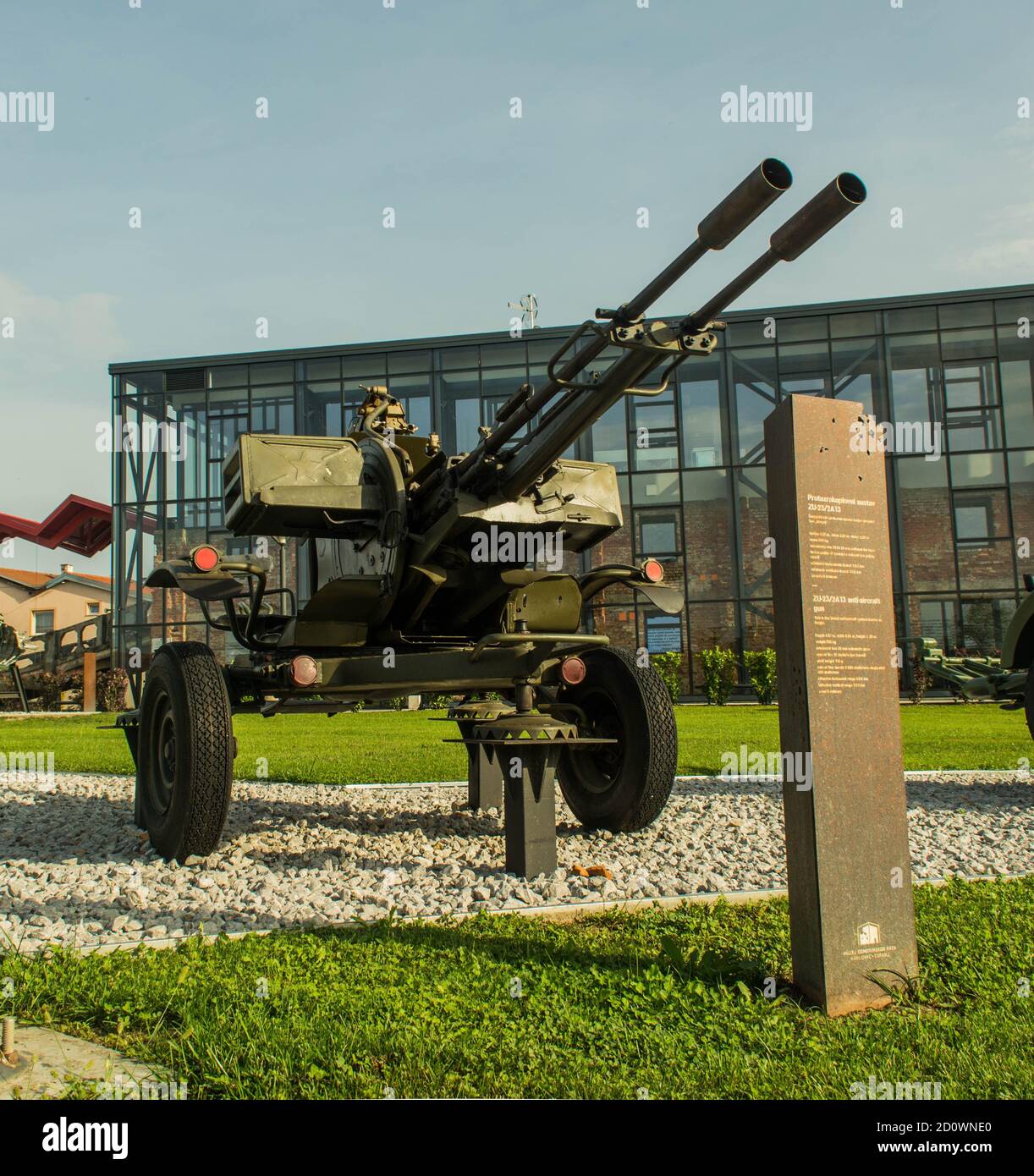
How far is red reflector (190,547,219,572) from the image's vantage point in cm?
630

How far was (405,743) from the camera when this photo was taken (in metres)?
14.6

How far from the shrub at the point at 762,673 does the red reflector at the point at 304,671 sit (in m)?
18.6

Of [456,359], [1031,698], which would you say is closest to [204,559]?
[1031,698]

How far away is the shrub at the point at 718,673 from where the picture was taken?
23.9 m

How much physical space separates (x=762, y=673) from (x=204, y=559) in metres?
19.1

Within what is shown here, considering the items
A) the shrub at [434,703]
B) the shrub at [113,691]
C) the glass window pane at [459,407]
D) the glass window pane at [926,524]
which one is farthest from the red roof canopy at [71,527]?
the glass window pane at [926,524]

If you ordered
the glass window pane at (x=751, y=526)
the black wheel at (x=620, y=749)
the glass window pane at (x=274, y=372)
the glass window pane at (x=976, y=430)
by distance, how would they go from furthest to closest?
the glass window pane at (x=274, y=372)
the glass window pane at (x=751, y=526)
the glass window pane at (x=976, y=430)
the black wheel at (x=620, y=749)

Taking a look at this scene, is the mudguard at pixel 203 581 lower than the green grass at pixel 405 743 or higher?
higher

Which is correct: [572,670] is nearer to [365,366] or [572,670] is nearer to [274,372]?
[365,366]

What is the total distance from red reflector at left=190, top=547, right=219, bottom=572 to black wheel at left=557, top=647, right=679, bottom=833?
240 centimetres

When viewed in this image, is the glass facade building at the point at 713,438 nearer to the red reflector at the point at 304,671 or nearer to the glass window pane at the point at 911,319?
the glass window pane at the point at 911,319

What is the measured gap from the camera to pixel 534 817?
5.58m

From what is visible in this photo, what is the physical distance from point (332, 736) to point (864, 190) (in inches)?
543

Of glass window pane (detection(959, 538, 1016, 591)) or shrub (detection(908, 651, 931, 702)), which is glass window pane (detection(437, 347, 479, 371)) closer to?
glass window pane (detection(959, 538, 1016, 591))
